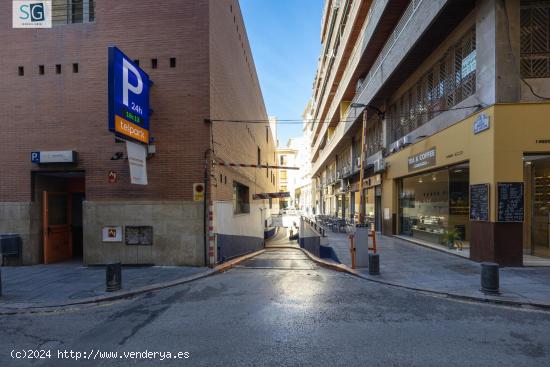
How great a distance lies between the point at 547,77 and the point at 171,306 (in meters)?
12.6

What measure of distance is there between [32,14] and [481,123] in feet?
53.4

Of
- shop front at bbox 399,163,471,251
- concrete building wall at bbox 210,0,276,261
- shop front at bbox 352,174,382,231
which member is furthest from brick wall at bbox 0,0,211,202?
shop front at bbox 352,174,382,231

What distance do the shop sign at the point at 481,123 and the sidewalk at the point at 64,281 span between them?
32.9 feet

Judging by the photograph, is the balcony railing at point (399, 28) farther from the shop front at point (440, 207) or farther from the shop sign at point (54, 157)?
the shop sign at point (54, 157)

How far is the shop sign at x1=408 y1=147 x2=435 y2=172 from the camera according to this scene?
11.9 m

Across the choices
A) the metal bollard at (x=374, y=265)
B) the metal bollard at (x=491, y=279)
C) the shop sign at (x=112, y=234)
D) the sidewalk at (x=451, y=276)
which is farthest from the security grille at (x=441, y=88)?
the shop sign at (x=112, y=234)

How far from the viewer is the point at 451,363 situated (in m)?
3.70

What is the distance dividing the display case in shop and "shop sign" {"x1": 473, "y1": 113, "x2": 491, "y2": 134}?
14.4 ft

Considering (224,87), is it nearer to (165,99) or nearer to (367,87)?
(165,99)

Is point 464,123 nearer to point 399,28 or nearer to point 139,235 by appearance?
point 399,28

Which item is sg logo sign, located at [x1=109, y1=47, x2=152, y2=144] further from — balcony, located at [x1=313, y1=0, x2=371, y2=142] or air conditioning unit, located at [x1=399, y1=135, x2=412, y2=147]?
balcony, located at [x1=313, y1=0, x2=371, y2=142]

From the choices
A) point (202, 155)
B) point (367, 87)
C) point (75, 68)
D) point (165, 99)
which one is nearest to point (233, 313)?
point (202, 155)

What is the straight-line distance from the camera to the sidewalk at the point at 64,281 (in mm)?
6569

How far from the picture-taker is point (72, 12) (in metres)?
10.4
